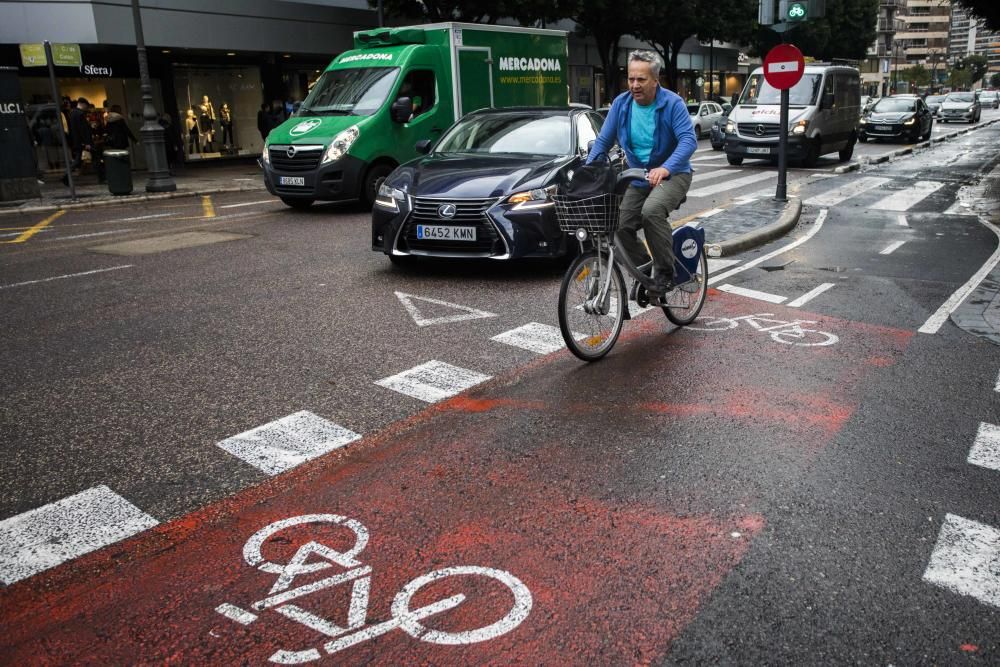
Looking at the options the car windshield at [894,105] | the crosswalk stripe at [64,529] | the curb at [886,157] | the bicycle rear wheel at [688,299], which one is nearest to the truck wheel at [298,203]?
the bicycle rear wheel at [688,299]

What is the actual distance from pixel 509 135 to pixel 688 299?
12.4 ft

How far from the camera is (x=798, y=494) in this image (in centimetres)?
364

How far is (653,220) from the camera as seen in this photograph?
5773 mm

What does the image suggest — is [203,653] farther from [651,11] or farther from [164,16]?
[651,11]

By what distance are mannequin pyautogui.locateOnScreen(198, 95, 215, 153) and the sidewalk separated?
1.45 m

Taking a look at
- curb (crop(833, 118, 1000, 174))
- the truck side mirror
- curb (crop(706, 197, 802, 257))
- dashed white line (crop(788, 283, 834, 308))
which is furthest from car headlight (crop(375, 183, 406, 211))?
curb (crop(833, 118, 1000, 174))

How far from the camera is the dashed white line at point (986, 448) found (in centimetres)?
397

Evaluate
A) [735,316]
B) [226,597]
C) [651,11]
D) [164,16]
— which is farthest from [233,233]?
[651,11]

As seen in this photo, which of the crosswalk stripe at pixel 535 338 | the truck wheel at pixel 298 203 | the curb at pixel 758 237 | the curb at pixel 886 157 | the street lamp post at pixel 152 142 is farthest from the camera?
the curb at pixel 886 157

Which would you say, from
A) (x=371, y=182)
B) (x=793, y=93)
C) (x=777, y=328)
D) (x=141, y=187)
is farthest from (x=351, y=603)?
(x=793, y=93)

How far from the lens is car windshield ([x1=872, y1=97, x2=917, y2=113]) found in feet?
100

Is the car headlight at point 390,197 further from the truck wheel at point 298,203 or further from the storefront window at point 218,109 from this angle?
the storefront window at point 218,109

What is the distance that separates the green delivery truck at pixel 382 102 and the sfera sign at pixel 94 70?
12423mm

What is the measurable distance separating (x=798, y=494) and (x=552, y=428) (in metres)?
1.29
